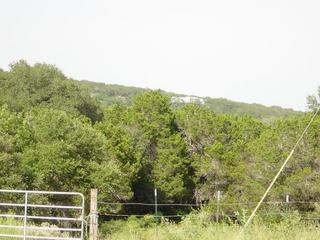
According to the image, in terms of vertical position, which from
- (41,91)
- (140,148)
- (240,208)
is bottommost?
(240,208)

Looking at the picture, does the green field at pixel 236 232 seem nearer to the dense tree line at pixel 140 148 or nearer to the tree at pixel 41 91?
the dense tree line at pixel 140 148

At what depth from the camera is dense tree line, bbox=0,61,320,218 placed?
29.7 metres

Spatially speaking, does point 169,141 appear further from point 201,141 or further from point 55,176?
point 55,176

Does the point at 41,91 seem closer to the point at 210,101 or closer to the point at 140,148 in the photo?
the point at 140,148

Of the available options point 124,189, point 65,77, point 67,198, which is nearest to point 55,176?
point 67,198

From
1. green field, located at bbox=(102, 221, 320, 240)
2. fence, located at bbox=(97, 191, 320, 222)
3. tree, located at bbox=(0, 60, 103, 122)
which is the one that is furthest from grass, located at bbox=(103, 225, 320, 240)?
tree, located at bbox=(0, 60, 103, 122)

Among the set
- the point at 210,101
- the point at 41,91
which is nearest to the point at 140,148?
the point at 41,91

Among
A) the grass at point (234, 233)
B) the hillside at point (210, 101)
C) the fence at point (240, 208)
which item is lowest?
the fence at point (240, 208)

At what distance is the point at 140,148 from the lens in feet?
147

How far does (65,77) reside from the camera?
181 feet

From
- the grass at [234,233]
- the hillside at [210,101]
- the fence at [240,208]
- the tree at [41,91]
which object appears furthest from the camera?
the hillside at [210,101]

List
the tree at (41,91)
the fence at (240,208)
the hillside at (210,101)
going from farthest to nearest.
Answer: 1. the hillside at (210,101)
2. the tree at (41,91)
3. the fence at (240,208)

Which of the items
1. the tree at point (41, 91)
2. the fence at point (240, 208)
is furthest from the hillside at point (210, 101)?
the fence at point (240, 208)

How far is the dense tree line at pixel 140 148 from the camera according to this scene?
2973cm
